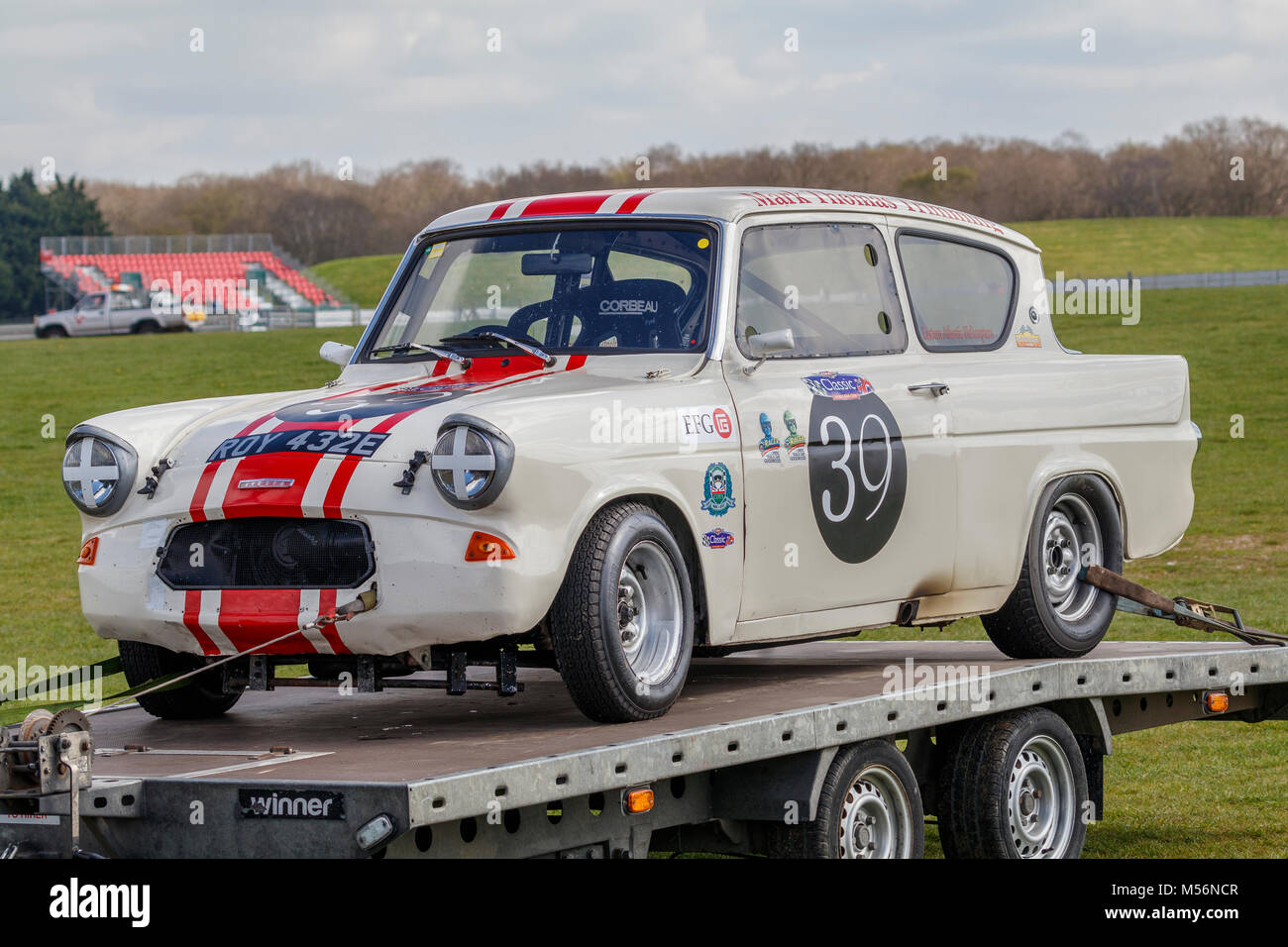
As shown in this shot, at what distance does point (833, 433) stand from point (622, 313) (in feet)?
2.92

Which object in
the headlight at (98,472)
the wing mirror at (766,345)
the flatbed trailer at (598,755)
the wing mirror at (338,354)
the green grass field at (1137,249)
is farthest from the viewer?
the green grass field at (1137,249)

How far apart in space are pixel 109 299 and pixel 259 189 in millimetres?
59189

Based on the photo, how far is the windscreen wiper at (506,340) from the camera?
612 cm

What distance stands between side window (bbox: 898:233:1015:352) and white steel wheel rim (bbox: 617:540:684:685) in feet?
6.78

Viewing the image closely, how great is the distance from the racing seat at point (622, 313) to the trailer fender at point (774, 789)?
1.55m

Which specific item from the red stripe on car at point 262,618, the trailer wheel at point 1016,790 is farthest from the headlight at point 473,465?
the trailer wheel at point 1016,790

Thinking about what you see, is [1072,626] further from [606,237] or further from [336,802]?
[336,802]

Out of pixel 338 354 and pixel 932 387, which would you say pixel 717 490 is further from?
pixel 338 354

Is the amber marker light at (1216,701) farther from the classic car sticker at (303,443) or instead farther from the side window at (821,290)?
the classic car sticker at (303,443)

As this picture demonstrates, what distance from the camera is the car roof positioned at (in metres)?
6.36

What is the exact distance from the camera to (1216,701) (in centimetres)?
713

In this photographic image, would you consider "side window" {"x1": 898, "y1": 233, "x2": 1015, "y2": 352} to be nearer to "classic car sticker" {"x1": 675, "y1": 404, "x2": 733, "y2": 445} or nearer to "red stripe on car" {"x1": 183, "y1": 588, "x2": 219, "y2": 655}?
"classic car sticker" {"x1": 675, "y1": 404, "x2": 733, "y2": 445}
